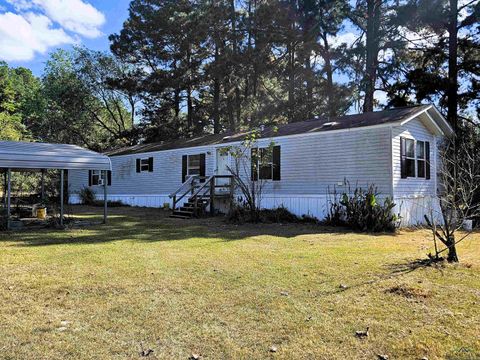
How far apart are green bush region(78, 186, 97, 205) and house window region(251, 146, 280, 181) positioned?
1077 centimetres

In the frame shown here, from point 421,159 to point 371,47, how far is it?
975cm

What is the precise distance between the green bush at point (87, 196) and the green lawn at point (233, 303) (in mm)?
14418

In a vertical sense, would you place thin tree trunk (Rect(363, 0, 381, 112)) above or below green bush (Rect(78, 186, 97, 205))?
above

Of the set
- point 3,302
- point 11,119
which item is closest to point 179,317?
point 3,302

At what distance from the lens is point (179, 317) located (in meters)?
4.00

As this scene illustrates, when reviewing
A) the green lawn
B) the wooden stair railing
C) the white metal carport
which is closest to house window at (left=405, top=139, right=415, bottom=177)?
the green lawn

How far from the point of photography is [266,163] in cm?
1560

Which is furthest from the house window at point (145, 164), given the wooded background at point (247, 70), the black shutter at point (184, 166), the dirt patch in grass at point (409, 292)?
the dirt patch in grass at point (409, 292)

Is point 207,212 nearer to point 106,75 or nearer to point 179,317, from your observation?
point 179,317

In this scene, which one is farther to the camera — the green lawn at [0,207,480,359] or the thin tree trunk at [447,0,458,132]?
the thin tree trunk at [447,0,458,132]

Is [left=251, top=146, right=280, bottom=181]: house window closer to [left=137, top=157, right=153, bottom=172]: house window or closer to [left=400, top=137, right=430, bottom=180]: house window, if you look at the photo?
[left=400, top=137, right=430, bottom=180]: house window

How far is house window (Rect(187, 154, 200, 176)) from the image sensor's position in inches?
718

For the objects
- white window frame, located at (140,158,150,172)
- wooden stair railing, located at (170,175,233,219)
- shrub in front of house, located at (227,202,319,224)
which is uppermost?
white window frame, located at (140,158,150,172)

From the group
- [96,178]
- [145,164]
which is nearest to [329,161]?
[145,164]
